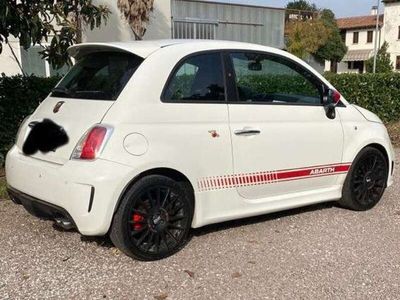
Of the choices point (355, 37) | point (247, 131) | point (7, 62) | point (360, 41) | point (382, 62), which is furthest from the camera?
point (355, 37)

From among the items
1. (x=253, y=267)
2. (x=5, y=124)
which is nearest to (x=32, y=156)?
(x=253, y=267)

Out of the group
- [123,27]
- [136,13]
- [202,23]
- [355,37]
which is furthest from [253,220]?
[355,37]

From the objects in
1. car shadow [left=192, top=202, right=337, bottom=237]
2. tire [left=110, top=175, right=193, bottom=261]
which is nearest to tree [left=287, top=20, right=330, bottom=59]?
car shadow [left=192, top=202, right=337, bottom=237]

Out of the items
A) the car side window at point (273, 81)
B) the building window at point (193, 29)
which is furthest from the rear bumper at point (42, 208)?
the building window at point (193, 29)

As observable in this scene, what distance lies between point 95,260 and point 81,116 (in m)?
1.15

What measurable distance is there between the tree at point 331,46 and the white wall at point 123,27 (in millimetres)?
32770

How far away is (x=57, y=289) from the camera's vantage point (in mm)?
3625

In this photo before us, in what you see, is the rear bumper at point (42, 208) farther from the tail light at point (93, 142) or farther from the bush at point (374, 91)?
the bush at point (374, 91)

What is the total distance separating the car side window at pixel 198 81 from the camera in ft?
13.7

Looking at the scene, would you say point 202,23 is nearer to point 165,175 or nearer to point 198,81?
point 198,81

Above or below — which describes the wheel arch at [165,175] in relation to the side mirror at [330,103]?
below

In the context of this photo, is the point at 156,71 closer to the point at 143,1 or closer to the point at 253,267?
the point at 253,267

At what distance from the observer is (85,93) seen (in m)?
4.23

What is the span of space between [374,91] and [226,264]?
356 inches
